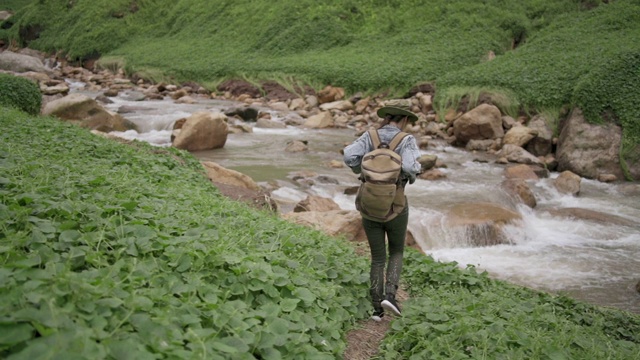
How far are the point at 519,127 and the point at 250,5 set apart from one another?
24.7 metres

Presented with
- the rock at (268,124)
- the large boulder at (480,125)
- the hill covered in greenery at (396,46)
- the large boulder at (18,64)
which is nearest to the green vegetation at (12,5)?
the hill covered in greenery at (396,46)

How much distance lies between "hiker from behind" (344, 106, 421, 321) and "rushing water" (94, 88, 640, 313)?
191 cm

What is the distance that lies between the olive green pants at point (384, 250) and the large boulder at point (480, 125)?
12.6 m

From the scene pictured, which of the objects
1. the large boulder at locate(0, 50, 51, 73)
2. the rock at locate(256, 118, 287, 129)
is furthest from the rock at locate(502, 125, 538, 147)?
the large boulder at locate(0, 50, 51, 73)

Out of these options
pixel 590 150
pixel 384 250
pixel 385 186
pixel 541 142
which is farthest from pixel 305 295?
pixel 541 142

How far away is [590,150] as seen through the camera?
14.3 m

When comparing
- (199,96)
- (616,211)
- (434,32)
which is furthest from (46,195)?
(434,32)

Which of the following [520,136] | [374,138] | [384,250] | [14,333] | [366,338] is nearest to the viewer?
[14,333]

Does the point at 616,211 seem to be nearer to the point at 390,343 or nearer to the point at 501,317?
the point at 501,317

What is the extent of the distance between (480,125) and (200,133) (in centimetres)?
847

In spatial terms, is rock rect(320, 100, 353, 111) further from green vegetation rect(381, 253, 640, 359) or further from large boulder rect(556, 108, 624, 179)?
green vegetation rect(381, 253, 640, 359)

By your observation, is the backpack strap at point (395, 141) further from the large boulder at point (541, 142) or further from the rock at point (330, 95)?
the rock at point (330, 95)

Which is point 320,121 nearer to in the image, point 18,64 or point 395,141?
point 395,141

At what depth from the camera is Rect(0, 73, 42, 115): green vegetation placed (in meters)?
12.9
